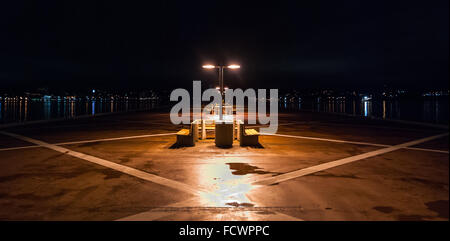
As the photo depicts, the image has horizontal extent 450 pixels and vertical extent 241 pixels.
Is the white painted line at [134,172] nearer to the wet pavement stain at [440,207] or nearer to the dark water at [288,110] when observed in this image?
the wet pavement stain at [440,207]

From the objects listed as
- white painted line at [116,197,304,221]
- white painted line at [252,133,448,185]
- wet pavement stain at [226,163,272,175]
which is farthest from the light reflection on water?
white painted line at [252,133,448,185]

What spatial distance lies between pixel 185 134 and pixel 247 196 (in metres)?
6.66

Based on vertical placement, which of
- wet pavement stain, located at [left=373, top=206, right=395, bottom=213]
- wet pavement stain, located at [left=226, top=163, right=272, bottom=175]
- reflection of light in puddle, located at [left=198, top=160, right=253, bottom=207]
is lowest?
wet pavement stain, located at [left=373, top=206, right=395, bottom=213]

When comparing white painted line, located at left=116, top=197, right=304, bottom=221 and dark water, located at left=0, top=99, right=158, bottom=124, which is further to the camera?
dark water, located at left=0, top=99, right=158, bottom=124

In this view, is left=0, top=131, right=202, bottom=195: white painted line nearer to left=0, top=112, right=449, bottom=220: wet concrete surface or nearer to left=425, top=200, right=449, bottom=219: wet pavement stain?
left=0, top=112, right=449, bottom=220: wet concrete surface

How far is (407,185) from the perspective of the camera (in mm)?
6512

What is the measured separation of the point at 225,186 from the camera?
650 centimetres

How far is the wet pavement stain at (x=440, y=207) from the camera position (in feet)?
16.2

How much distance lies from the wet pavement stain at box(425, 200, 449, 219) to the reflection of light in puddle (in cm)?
299

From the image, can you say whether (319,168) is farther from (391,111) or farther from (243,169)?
(391,111)

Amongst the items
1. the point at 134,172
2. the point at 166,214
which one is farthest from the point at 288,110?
the point at 166,214

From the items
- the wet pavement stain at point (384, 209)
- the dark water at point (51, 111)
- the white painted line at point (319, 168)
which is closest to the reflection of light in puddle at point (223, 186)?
the white painted line at point (319, 168)

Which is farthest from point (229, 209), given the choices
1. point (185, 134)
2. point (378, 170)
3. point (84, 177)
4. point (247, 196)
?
point (185, 134)

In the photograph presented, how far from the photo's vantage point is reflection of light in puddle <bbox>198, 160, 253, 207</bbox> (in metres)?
5.54
